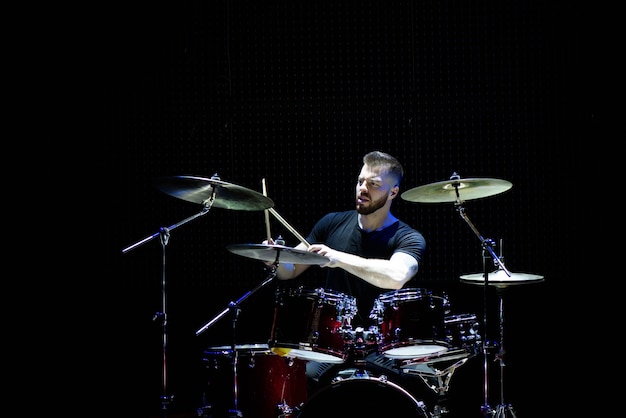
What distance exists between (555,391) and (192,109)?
11.4 ft

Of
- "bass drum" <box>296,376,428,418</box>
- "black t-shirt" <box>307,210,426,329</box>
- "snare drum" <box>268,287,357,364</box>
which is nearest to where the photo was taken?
"bass drum" <box>296,376,428,418</box>

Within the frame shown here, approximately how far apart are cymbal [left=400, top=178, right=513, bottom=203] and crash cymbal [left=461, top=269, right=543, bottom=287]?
19.1 inches

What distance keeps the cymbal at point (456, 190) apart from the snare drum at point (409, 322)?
2.19ft

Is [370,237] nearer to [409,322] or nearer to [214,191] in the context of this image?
[409,322]

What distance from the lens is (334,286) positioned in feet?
11.8

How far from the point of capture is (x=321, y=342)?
279 cm

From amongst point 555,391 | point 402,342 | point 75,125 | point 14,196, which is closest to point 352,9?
point 75,125

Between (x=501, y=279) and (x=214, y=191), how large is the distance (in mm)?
1738

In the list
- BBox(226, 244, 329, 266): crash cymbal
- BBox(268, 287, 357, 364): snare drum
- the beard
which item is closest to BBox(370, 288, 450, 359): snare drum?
BBox(268, 287, 357, 364): snare drum

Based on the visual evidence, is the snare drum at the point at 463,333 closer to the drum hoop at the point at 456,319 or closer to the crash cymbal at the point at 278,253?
the drum hoop at the point at 456,319

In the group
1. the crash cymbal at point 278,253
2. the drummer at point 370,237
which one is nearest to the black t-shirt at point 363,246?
the drummer at point 370,237

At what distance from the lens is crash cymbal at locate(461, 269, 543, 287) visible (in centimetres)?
317

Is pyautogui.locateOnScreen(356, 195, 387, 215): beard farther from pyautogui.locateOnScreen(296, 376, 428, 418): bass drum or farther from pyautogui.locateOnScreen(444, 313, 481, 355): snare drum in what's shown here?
pyautogui.locateOnScreen(296, 376, 428, 418): bass drum

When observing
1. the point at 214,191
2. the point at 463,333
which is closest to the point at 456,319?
the point at 463,333
